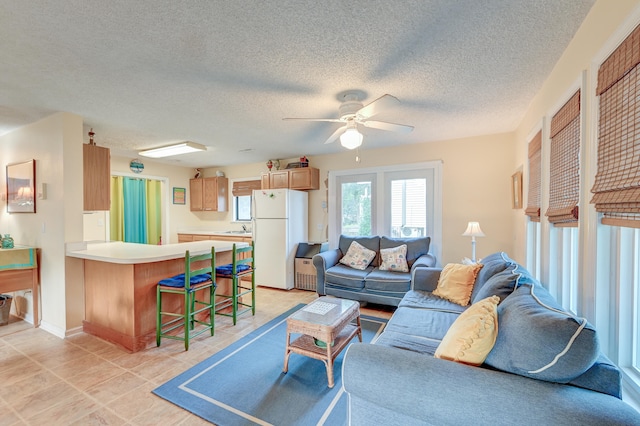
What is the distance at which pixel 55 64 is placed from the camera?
6.37 feet

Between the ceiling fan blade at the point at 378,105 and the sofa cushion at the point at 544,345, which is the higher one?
the ceiling fan blade at the point at 378,105

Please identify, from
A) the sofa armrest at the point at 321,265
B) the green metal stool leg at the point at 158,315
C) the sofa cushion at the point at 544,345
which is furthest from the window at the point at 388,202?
the sofa cushion at the point at 544,345

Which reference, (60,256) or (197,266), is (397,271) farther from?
(60,256)

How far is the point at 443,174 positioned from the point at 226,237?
4.09 meters

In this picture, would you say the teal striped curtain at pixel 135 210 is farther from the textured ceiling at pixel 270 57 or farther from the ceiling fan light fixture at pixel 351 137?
the ceiling fan light fixture at pixel 351 137

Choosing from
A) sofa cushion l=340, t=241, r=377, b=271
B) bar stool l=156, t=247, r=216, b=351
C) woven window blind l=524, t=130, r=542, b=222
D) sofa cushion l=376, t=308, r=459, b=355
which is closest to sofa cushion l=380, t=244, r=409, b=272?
sofa cushion l=340, t=241, r=377, b=271

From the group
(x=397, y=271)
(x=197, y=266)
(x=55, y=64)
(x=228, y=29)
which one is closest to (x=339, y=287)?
(x=397, y=271)

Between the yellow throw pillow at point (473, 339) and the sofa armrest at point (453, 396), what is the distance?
10 centimetres

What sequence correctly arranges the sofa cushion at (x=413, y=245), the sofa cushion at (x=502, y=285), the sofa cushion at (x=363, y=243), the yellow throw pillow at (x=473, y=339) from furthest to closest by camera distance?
the sofa cushion at (x=363, y=243)
the sofa cushion at (x=413, y=245)
the sofa cushion at (x=502, y=285)
the yellow throw pillow at (x=473, y=339)

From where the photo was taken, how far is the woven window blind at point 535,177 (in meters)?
2.39

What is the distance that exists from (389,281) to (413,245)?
0.81 m

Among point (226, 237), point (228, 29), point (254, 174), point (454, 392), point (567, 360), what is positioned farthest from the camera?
point (254, 174)

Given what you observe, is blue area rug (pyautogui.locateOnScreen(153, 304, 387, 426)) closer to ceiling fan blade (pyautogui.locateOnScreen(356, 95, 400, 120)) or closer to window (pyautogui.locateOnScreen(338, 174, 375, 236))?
ceiling fan blade (pyautogui.locateOnScreen(356, 95, 400, 120))

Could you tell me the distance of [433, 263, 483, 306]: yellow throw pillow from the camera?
2612 mm
